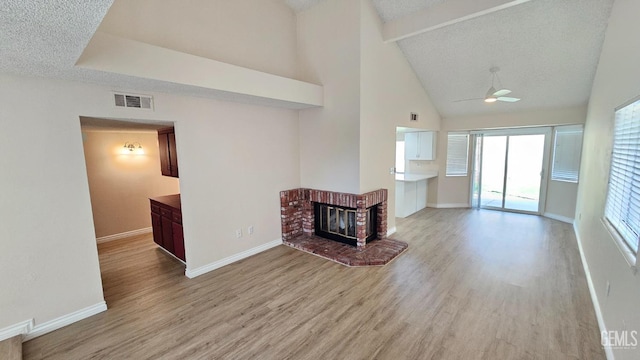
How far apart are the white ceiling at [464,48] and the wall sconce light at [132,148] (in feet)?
9.29

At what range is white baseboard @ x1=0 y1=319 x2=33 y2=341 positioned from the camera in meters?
2.35

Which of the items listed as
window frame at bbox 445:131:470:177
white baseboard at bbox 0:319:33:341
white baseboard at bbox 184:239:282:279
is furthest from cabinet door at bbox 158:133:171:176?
window frame at bbox 445:131:470:177

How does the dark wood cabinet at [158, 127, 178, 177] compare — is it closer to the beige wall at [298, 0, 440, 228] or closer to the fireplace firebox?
the beige wall at [298, 0, 440, 228]

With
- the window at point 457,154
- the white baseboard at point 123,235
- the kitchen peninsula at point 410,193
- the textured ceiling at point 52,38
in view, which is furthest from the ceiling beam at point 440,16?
the white baseboard at point 123,235

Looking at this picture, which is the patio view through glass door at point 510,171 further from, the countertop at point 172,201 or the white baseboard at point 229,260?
the countertop at point 172,201

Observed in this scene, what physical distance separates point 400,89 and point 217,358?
16.1 ft

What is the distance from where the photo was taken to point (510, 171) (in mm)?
6715

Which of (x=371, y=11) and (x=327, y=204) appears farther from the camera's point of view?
→ (x=327, y=204)

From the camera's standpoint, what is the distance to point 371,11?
13.5 ft

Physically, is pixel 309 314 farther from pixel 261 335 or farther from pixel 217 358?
pixel 217 358

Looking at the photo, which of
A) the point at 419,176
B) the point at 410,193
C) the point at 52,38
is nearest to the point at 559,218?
the point at 419,176

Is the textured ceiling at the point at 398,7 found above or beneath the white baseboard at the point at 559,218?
above

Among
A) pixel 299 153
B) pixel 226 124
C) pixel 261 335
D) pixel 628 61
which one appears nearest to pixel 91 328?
pixel 261 335

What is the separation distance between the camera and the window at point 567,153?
5.67m
